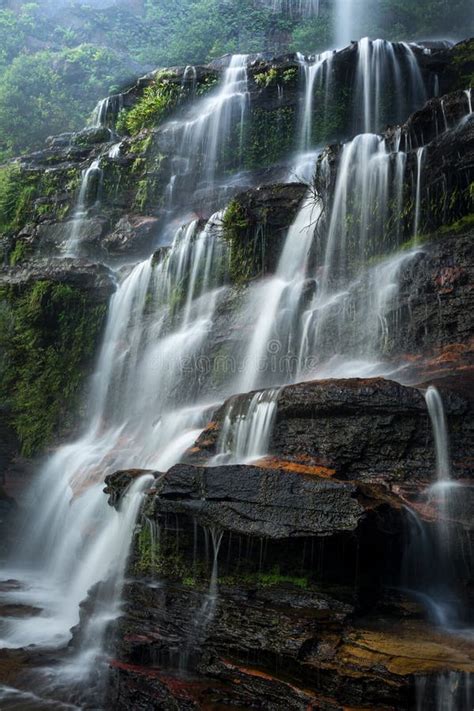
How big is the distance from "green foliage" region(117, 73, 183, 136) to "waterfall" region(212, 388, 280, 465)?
63.9 feet

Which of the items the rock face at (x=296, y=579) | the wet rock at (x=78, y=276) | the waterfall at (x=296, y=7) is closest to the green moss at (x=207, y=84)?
the wet rock at (x=78, y=276)

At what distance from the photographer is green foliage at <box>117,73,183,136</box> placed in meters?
25.4

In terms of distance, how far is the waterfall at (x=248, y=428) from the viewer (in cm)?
890

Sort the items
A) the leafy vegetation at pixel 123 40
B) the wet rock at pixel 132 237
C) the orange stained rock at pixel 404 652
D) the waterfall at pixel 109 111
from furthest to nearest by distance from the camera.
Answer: the leafy vegetation at pixel 123 40 → the waterfall at pixel 109 111 → the wet rock at pixel 132 237 → the orange stained rock at pixel 404 652

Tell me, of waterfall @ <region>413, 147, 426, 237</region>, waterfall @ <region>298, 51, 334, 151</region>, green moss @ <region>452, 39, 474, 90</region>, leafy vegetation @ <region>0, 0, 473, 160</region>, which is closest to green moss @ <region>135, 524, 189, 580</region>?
waterfall @ <region>413, 147, 426, 237</region>

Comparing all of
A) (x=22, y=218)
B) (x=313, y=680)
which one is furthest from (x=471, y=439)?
(x=22, y=218)

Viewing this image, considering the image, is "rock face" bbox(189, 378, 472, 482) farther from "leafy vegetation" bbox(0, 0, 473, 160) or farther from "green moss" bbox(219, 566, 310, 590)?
"leafy vegetation" bbox(0, 0, 473, 160)

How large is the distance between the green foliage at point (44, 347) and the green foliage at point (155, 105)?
404 inches

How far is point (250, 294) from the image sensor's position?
15.1 metres

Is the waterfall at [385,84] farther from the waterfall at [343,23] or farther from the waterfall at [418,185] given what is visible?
the waterfall at [343,23]

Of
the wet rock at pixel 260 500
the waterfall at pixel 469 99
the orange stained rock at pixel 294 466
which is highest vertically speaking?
the waterfall at pixel 469 99

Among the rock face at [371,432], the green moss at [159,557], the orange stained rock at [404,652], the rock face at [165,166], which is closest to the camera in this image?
the orange stained rock at [404,652]

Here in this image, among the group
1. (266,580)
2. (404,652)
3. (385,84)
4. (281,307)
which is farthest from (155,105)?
(404,652)

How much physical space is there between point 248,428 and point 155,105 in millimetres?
20524
